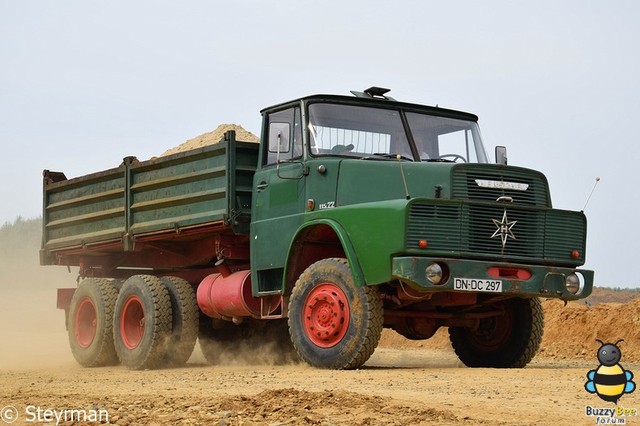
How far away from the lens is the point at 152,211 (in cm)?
1467

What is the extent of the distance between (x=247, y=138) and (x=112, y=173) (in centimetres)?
448

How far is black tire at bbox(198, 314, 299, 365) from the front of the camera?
48.0 ft

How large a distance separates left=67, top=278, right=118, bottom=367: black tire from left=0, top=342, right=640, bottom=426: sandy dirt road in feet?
9.99

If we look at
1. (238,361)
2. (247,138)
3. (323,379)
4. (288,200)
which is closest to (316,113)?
(288,200)

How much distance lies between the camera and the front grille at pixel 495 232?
425 inches

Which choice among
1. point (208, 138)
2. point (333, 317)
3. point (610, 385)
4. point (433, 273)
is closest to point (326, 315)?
point (333, 317)

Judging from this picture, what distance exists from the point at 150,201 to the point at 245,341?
2.40 metres

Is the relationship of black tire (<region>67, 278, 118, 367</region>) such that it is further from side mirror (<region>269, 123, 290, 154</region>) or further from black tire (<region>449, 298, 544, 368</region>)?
black tire (<region>449, 298, 544, 368</region>)

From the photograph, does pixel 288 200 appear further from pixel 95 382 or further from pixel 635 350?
pixel 635 350

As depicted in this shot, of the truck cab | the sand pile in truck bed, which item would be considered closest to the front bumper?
the truck cab

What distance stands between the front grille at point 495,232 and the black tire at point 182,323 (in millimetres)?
4394

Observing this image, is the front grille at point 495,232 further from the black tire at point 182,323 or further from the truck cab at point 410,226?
the black tire at point 182,323

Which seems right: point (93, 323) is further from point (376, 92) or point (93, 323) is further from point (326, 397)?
point (326, 397)

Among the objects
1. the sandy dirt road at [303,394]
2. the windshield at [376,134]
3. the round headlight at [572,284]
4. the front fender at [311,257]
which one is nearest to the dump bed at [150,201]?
the front fender at [311,257]
